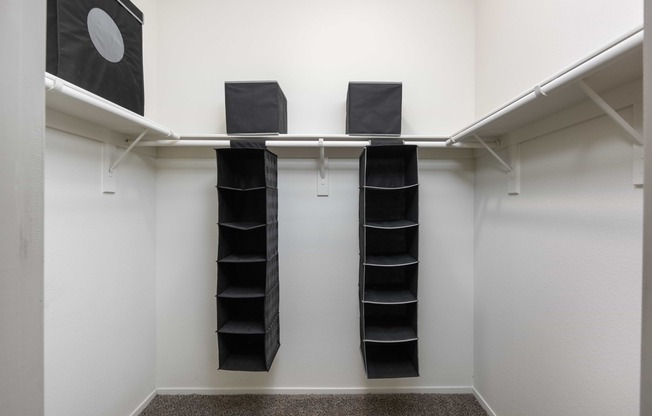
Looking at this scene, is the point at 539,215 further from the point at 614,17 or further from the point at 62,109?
the point at 62,109

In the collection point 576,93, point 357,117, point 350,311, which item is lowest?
point 350,311

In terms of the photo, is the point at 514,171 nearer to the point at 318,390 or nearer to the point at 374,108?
the point at 374,108

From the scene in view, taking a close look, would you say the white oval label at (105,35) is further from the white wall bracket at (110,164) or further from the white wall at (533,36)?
the white wall at (533,36)

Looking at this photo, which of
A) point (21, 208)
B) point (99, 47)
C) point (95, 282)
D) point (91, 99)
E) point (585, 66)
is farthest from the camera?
point (95, 282)

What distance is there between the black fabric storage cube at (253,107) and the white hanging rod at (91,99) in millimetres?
387

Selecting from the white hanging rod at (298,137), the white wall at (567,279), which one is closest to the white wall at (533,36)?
the white wall at (567,279)

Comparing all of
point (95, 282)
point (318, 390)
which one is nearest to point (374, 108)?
point (95, 282)

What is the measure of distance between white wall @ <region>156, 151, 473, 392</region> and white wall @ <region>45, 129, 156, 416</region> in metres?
0.14

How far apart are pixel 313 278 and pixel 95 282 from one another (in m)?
1.16

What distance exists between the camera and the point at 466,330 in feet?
5.98

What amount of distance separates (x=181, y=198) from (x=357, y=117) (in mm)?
1258

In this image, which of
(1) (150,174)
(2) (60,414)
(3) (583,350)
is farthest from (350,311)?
(1) (150,174)

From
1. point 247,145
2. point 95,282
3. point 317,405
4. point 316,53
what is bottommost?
point 317,405

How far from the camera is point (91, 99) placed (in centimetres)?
105
